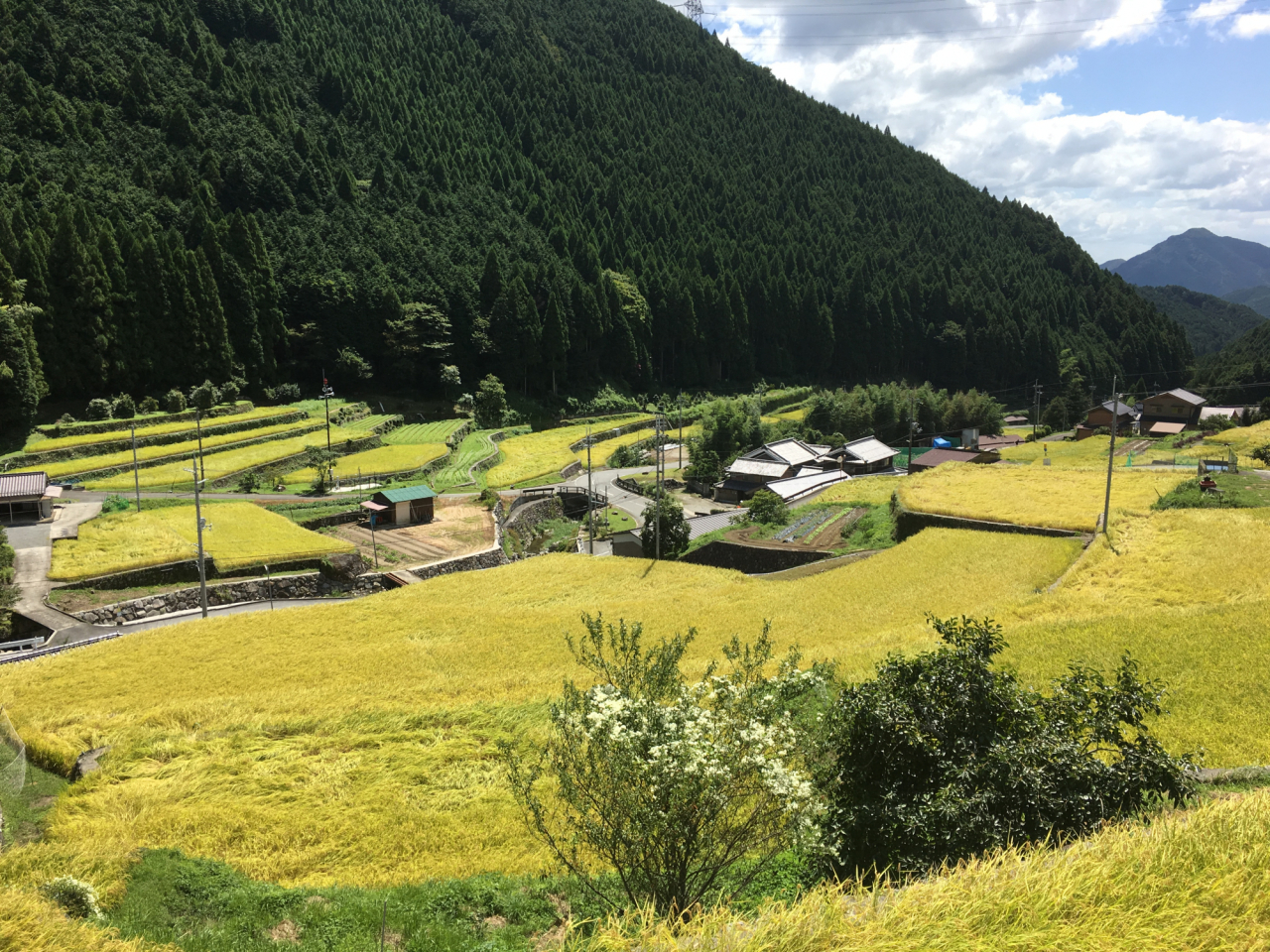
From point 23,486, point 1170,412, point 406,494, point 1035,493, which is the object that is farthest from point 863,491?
point 1170,412

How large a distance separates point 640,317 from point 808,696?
3371 inches

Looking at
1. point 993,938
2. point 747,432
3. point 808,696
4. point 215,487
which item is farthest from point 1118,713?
point 747,432

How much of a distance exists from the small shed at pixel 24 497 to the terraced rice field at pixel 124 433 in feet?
41.4

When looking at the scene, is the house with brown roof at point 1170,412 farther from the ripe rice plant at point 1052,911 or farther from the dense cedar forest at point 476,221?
the ripe rice plant at point 1052,911

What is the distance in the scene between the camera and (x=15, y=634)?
26.6 m

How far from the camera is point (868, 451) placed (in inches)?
2726

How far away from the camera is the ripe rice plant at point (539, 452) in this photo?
5900 cm

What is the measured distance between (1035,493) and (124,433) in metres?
54.8

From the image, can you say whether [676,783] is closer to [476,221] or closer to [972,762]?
[972,762]

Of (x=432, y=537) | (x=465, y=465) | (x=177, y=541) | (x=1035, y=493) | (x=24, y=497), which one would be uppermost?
(x=24, y=497)

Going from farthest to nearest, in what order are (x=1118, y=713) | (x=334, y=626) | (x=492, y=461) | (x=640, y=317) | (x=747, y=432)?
(x=640, y=317)
(x=747, y=432)
(x=492, y=461)
(x=334, y=626)
(x=1118, y=713)

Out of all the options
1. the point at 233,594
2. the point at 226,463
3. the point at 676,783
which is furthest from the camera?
the point at 226,463

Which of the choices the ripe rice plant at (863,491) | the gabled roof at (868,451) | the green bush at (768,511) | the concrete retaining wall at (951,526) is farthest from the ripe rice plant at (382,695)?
the gabled roof at (868,451)

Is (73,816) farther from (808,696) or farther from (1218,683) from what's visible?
(1218,683)
